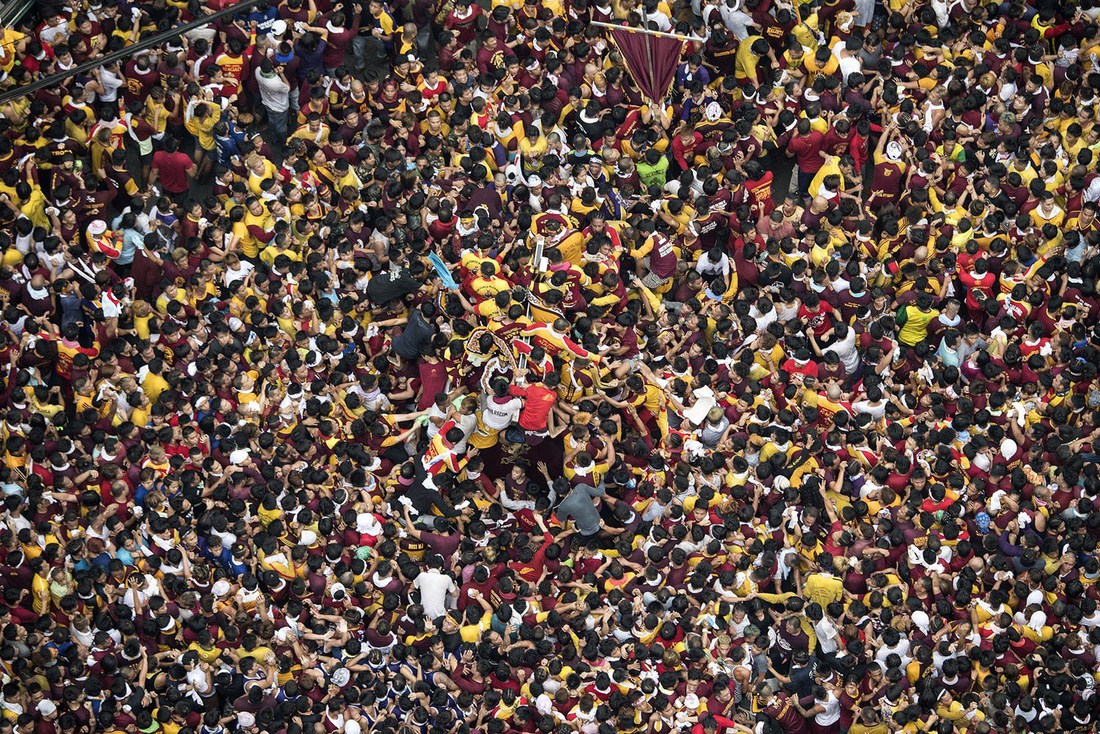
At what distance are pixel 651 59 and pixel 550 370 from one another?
3862 millimetres

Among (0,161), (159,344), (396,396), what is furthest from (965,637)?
(0,161)

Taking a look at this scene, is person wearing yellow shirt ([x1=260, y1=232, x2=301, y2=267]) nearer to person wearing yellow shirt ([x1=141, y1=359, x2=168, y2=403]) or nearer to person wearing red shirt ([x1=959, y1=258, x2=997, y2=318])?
person wearing yellow shirt ([x1=141, y1=359, x2=168, y2=403])

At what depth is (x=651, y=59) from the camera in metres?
16.1

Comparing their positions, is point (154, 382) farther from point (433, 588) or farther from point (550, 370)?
point (550, 370)

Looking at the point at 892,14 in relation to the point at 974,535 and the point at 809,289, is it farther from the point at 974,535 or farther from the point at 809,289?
the point at 974,535

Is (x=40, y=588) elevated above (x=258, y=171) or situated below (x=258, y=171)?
below

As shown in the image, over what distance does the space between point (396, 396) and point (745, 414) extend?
3285 mm

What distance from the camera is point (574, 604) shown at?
13438 millimetres

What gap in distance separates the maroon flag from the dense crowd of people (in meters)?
0.12

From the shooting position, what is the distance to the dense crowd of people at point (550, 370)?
13.2 m

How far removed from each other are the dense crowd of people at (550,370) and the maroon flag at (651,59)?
122 mm

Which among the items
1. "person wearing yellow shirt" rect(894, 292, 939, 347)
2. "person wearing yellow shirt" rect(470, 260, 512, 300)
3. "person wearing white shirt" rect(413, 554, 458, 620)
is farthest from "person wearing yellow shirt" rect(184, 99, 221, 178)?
"person wearing yellow shirt" rect(894, 292, 939, 347)

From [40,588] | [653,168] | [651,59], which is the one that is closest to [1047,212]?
[653,168]

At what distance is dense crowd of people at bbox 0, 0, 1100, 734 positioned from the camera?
519 inches
